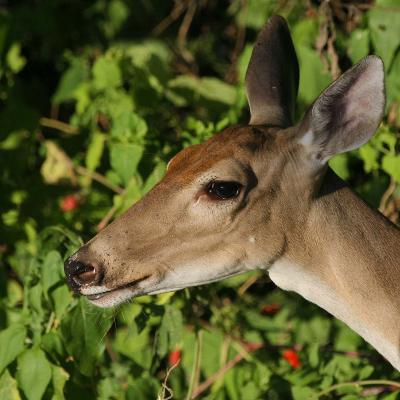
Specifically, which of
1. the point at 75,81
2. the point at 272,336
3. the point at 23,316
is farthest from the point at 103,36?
the point at 23,316

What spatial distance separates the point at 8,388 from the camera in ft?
10.2

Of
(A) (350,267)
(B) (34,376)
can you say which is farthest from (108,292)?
(A) (350,267)

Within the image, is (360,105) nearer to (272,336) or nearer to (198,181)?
(198,181)

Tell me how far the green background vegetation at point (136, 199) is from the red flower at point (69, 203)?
0.03m

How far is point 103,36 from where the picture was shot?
6227 millimetres

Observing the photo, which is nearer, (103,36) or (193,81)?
(193,81)

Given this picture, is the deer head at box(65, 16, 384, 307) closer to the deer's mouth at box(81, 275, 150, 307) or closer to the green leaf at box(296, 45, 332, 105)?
the deer's mouth at box(81, 275, 150, 307)

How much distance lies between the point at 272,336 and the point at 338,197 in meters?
1.70

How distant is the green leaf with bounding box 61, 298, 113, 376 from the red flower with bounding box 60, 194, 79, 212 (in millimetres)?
1473

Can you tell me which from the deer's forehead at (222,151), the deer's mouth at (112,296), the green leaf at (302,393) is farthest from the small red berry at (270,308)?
the deer's mouth at (112,296)

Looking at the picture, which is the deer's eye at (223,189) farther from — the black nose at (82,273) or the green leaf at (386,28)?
the green leaf at (386,28)

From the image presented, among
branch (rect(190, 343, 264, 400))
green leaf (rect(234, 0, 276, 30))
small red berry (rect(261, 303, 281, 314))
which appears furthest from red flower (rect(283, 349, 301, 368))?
green leaf (rect(234, 0, 276, 30))

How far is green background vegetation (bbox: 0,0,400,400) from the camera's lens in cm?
326

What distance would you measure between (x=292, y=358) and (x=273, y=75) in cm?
128
